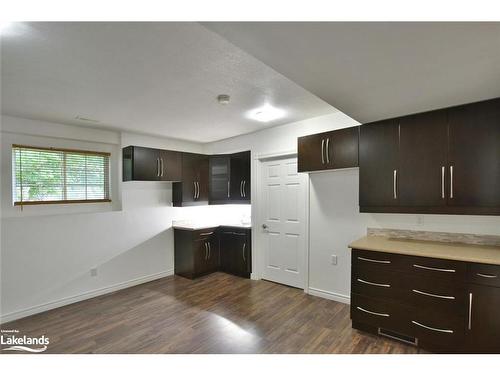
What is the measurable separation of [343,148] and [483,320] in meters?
1.95

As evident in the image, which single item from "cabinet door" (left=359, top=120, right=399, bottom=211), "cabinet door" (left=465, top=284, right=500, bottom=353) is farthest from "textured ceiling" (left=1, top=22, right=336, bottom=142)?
"cabinet door" (left=465, top=284, right=500, bottom=353)

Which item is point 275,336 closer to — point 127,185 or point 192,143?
point 127,185

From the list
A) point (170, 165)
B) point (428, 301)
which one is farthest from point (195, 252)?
point (428, 301)

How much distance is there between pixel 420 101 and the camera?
2092 mm

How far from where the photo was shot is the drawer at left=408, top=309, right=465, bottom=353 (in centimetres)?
198

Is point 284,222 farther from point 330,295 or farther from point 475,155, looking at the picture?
point 475,155

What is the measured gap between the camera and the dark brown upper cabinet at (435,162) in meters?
2.10

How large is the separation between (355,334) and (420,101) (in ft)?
7.52

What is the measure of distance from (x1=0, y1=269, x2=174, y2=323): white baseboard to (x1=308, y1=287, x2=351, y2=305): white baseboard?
2.62 metres

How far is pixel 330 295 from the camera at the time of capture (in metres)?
3.33

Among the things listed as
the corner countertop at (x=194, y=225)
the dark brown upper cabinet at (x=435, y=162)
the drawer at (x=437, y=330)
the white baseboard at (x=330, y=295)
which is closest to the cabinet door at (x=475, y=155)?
the dark brown upper cabinet at (x=435, y=162)

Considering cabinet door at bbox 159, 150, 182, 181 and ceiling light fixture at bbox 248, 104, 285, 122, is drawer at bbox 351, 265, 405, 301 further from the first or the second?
cabinet door at bbox 159, 150, 182, 181

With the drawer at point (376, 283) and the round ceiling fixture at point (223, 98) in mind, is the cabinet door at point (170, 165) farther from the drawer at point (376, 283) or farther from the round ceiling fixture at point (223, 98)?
the drawer at point (376, 283)
